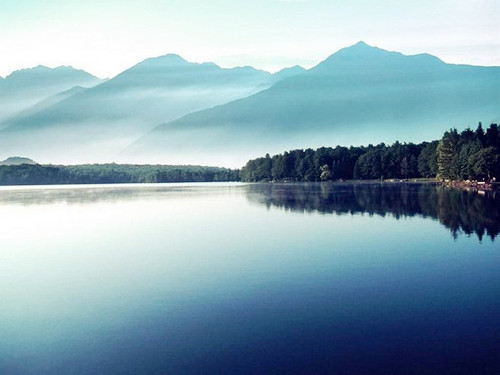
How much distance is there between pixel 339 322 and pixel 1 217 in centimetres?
6092

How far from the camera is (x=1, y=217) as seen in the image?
219ft

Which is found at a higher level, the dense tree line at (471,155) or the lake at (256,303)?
the dense tree line at (471,155)

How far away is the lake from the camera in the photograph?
1496 centimetres

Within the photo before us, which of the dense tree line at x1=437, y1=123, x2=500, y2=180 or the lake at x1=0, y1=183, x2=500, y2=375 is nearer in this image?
the lake at x1=0, y1=183, x2=500, y2=375

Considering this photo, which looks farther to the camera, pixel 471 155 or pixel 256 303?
pixel 471 155

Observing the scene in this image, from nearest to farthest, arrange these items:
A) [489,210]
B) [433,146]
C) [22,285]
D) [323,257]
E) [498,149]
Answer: [22,285] < [323,257] < [489,210] < [498,149] < [433,146]

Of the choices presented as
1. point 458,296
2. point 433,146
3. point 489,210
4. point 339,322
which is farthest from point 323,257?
point 433,146

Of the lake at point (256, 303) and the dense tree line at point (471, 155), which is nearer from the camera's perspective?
the lake at point (256, 303)

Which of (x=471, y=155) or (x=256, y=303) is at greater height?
(x=471, y=155)

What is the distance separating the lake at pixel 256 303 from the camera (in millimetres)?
14961

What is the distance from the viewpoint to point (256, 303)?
20906mm

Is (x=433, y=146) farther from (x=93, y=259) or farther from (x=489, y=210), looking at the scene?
(x=93, y=259)

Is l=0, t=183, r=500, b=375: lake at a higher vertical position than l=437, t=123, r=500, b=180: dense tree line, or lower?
lower

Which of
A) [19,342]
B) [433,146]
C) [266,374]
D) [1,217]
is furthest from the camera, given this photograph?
[433,146]
